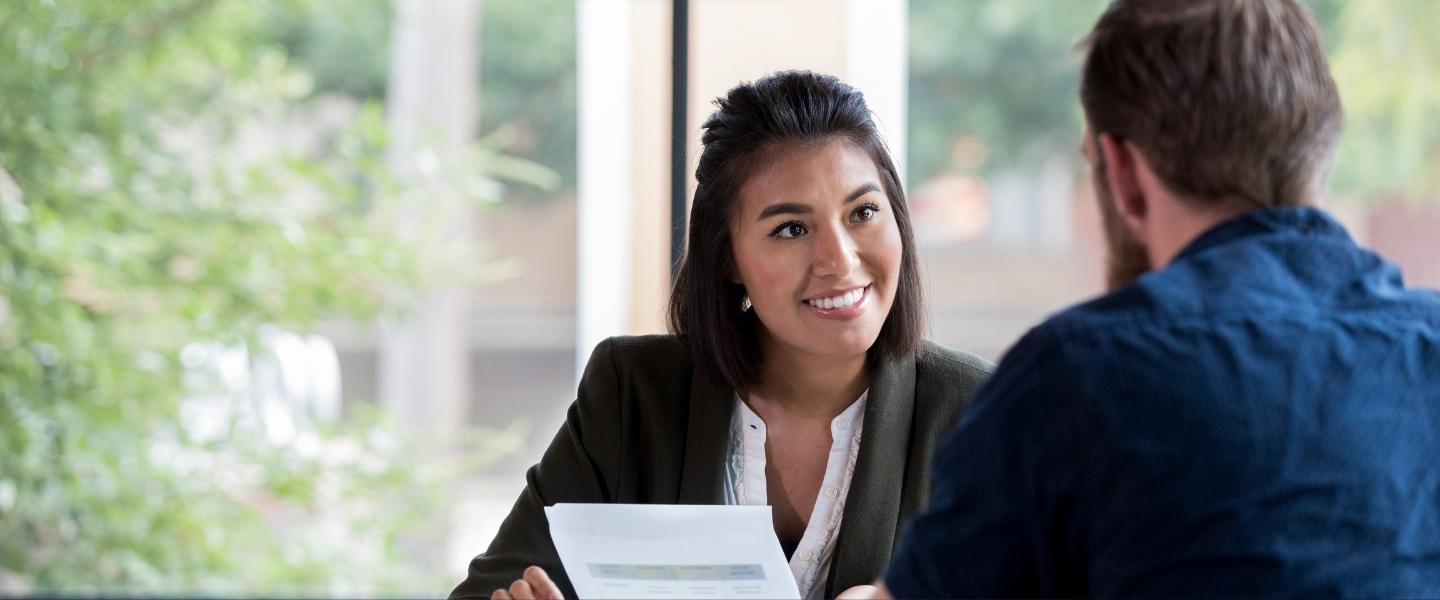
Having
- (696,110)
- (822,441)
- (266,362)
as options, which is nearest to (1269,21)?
(822,441)

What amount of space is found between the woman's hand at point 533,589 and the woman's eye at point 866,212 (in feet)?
1.82

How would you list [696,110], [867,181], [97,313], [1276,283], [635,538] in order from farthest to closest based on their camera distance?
[97,313] → [696,110] → [867,181] → [635,538] → [1276,283]

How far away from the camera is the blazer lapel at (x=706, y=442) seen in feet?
5.55

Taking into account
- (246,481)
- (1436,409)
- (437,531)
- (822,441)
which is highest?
(1436,409)

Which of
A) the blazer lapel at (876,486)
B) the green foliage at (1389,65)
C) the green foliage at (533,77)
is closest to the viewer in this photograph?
the blazer lapel at (876,486)

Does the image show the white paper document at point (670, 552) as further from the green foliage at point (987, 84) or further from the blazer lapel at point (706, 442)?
the green foliage at point (987, 84)

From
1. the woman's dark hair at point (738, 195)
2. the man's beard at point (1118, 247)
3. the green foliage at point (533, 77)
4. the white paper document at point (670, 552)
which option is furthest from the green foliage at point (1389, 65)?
the green foliage at point (533, 77)

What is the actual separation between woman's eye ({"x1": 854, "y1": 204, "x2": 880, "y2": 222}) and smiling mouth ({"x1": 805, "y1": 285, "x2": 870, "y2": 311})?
8cm

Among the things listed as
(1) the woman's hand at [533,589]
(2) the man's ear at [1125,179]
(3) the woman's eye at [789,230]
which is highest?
(2) the man's ear at [1125,179]

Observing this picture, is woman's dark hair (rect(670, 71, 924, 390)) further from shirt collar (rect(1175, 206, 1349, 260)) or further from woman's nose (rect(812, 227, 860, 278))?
A: shirt collar (rect(1175, 206, 1349, 260))

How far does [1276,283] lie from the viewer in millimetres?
917

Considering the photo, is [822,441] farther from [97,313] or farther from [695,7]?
[97,313]

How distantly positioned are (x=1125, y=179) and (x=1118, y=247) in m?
0.06

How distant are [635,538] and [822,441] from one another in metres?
0.46
